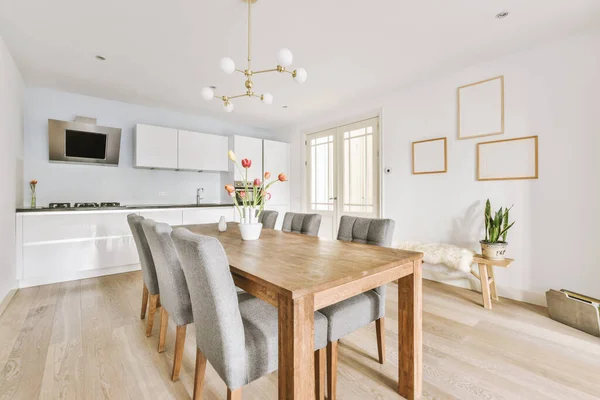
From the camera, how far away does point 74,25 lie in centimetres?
224

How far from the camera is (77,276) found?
3.38 metres

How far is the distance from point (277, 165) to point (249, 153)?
599 mm

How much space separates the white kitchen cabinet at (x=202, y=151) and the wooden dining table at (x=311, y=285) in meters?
3.17

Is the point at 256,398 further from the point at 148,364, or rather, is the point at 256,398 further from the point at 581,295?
the point at 581,295

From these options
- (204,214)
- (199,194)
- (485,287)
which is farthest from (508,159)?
(199,194)

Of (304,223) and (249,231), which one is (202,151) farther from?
(249,231)

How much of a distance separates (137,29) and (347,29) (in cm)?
173

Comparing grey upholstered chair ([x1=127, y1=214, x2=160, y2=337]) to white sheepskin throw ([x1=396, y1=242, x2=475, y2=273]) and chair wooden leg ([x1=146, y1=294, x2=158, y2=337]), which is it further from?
white sheepskin throw ([x1=396, y1=242, x2=475, y2=273])

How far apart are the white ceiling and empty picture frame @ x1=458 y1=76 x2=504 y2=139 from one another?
0.27 metres

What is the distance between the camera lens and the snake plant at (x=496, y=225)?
8.54 feet

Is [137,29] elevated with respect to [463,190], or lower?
elevated

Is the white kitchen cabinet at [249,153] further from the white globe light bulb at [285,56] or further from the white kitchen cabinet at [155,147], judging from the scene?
the white globe light bulb at [285,56]

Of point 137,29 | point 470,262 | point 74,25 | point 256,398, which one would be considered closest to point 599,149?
point 470,262

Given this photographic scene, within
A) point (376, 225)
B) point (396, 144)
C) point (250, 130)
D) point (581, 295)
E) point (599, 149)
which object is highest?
point (250, 130)
